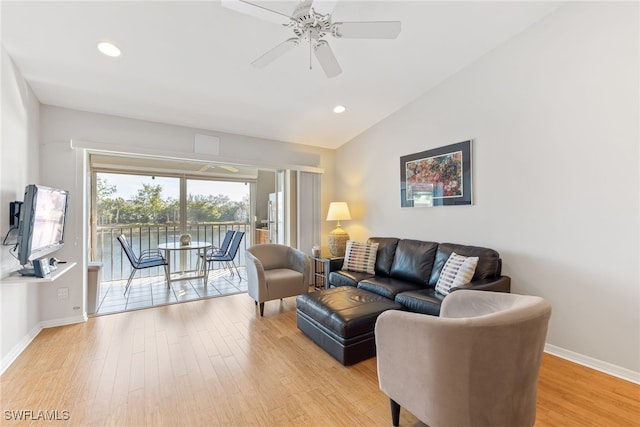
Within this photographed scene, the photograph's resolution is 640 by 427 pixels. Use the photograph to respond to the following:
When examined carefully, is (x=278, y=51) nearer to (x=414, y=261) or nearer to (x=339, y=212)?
(x=414, y=261)

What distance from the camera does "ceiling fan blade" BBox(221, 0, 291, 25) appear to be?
1.58 m

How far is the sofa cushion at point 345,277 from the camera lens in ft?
11.0

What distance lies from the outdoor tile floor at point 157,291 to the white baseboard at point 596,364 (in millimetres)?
3808

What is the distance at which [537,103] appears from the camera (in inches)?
99.8

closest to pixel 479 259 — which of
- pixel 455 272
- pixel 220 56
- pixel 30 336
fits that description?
pixel 455 272

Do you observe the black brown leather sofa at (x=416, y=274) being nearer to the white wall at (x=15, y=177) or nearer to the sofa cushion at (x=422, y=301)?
the sofa cushion at (x=422, y=301)

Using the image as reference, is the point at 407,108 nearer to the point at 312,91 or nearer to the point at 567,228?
the point at 312,91

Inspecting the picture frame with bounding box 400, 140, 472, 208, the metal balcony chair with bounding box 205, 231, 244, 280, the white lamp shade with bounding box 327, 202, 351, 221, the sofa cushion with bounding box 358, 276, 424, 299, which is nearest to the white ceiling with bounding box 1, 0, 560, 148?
the picture frame with bounding box 400, 140, 472, 208

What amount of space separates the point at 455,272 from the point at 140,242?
525 centimetres

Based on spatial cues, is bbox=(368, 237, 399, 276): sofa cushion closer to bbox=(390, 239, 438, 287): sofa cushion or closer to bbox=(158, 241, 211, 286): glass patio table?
bbox=(390, 239, 438, 287): sofa cushion

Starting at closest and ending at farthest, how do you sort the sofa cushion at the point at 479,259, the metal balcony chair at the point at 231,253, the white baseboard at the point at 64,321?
the sofa cushion at the point at 479,259, the white baseboard at the point at 64,321, the metal balcony chair at the point at 231,253

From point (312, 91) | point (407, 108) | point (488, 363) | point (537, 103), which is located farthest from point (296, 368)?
point (407, 108)

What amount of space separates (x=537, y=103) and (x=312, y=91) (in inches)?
88.0

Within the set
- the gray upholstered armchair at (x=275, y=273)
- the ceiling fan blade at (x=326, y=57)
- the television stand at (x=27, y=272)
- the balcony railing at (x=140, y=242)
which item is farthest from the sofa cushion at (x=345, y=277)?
the balcony railing at (x=140, y=242)
